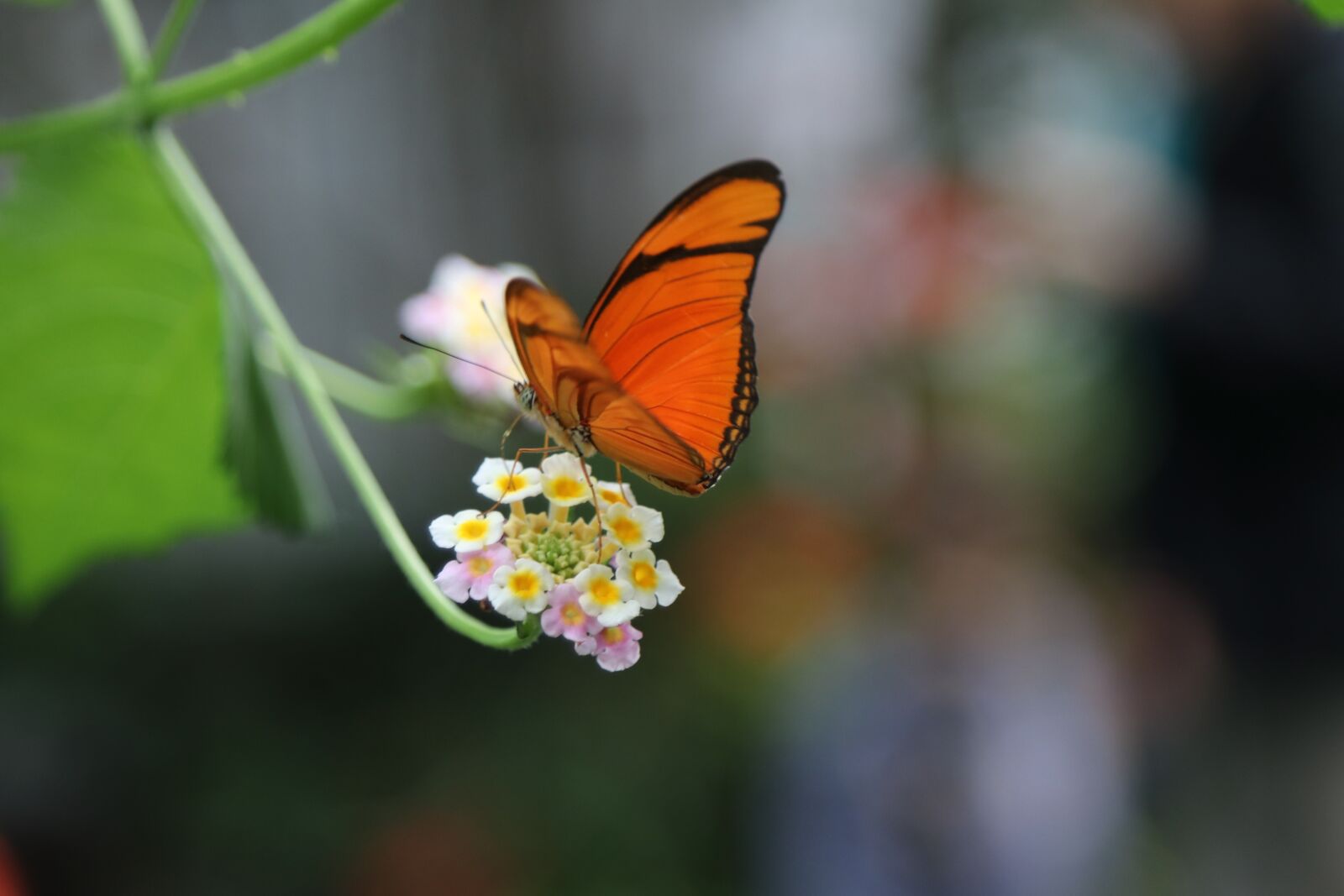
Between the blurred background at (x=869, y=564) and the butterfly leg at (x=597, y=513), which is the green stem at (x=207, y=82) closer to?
the butterfly leg at (x=597, y=513)

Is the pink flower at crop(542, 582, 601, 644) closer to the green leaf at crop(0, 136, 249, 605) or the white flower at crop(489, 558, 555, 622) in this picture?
the white flower at crop(489, 558, 555, 622)

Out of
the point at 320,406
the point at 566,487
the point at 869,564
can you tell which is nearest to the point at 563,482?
the point at 566,487

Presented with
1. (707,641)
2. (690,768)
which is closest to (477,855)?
(690,768)

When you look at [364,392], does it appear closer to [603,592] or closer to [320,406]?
[320,406]

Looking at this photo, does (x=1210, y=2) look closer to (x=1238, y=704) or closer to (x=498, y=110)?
(x=1238, y=704)

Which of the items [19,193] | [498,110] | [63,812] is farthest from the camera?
[498,110]

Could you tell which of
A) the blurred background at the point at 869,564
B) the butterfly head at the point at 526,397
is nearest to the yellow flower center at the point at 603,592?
the butterfly head at the point at 526,397
